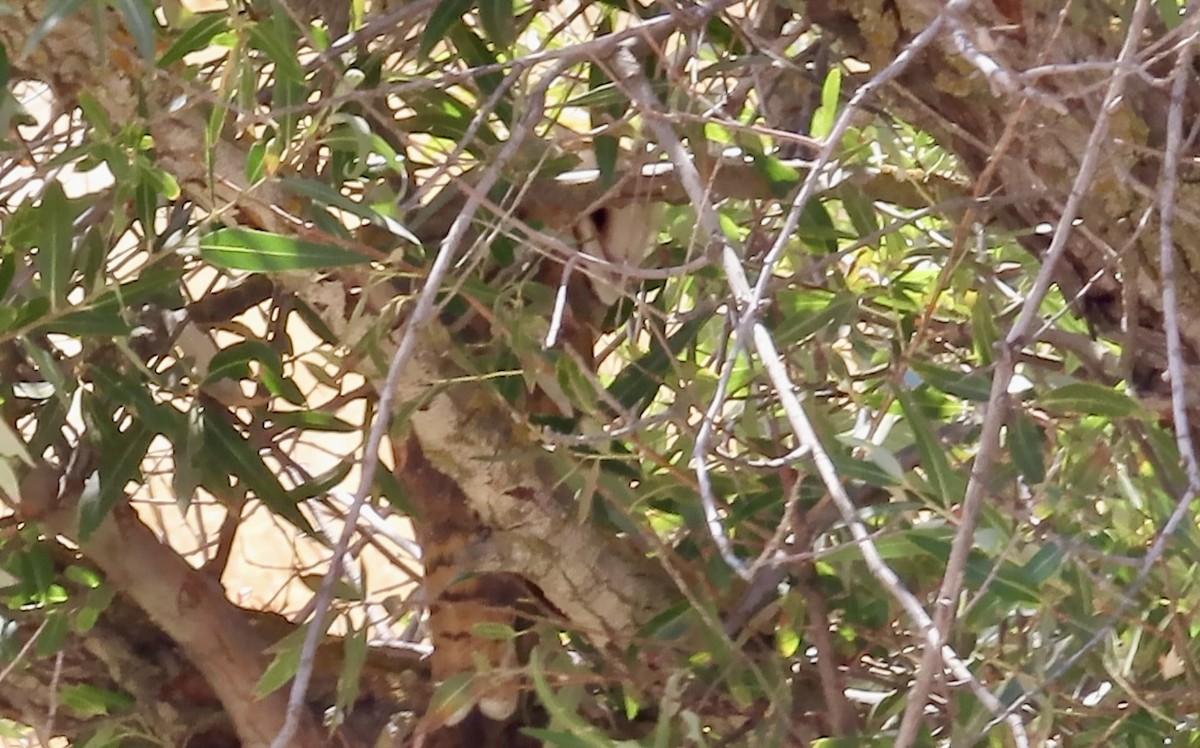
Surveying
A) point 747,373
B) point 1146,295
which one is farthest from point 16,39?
point 1146,295

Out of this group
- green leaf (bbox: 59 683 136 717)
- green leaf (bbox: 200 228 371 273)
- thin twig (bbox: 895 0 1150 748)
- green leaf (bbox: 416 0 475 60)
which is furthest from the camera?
green leaf (bbox: 59 683 136 717)

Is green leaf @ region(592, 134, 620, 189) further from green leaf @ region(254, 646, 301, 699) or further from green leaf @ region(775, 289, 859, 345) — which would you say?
green leaf @ region(254, 646, 301, 699)

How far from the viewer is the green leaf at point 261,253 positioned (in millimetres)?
523

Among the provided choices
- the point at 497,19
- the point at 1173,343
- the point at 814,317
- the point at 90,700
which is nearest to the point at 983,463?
the point at 1173,343

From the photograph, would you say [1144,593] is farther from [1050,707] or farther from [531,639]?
[531,639]

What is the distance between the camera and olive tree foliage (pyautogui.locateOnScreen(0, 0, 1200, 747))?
1.87 feet

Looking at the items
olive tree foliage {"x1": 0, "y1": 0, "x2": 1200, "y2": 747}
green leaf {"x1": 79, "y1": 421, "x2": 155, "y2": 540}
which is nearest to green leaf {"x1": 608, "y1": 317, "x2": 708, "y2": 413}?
olive tree foliage {"x1": 0, "y1": 0, "x2": 1200, "y2": 747}

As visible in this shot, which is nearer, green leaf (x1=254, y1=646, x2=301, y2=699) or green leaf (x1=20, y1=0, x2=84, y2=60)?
green leaf (x1=20, y1=0, x2=84, y2=60)

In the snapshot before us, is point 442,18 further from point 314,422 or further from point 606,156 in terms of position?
point 314,422

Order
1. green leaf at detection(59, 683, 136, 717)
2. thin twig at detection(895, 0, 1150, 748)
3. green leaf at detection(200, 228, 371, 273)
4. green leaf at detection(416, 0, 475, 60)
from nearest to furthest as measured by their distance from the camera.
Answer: thin twig at detection(895, 0, 1150, 748)
green leaf at detection(200, 228, 371, 273)
green leaf at detection(416, 0, 475, 60)
green leaf at detection(59, 683, 136, 717)

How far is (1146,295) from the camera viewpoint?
0.65m

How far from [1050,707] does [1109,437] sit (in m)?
0.18

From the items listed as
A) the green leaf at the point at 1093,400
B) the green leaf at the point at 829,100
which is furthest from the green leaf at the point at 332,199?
the green leaf at the point at 1093,400

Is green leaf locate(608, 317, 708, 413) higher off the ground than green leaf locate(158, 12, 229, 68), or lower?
lower
